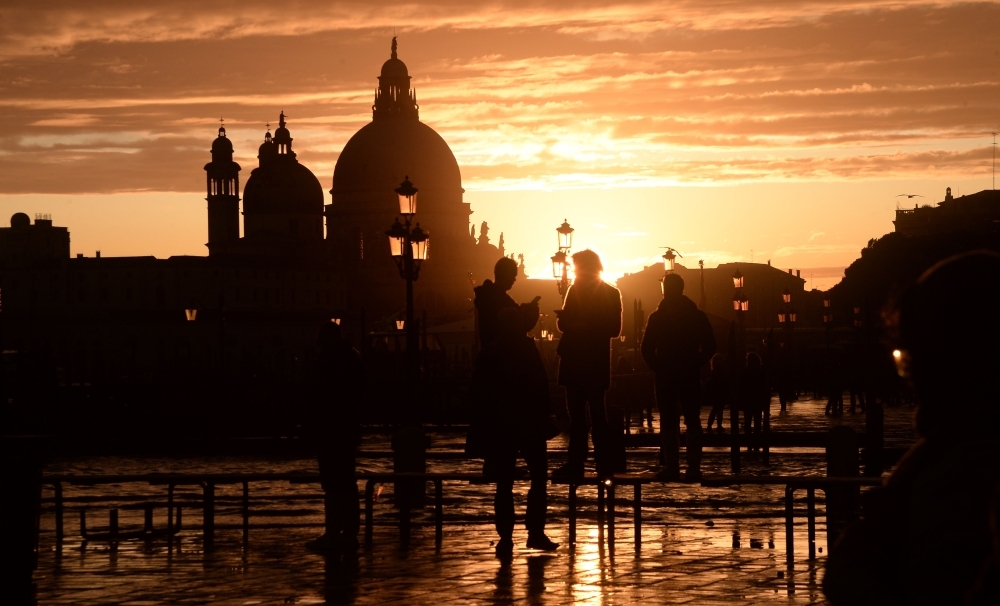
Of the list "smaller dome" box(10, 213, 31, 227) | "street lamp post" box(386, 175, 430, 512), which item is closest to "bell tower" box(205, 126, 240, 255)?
"smaller dome" box(10, 213, 31, 227)

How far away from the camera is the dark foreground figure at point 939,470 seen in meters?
2.23

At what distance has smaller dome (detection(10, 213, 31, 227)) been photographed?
150 m

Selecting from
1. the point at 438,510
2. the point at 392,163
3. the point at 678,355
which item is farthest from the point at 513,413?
the point at 392,163

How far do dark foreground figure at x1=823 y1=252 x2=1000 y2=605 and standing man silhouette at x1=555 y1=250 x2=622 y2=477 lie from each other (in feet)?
26.2

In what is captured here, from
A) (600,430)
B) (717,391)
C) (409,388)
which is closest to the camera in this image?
(600,430)

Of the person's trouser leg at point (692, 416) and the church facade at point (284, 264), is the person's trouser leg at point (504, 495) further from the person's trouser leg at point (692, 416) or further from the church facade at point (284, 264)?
the church facade at point (284, 264)

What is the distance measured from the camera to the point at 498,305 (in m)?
9.78

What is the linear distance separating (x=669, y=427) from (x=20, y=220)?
147 metres

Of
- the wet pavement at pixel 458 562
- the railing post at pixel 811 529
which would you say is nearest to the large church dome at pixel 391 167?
the wet pavement at pixel 458 562

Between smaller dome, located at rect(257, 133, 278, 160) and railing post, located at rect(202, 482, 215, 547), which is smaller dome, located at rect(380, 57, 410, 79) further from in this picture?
railing post, located at rect(202, 482, 215, 547)

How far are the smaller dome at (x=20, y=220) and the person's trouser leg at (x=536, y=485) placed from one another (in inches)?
5799

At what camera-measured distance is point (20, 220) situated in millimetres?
150625

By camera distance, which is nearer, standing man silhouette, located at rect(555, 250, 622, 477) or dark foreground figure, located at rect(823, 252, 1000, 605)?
dark foreground figure, located at rect(823, 252, 1000, 605)

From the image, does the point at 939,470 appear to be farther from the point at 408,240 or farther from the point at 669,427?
the point at 408,240
